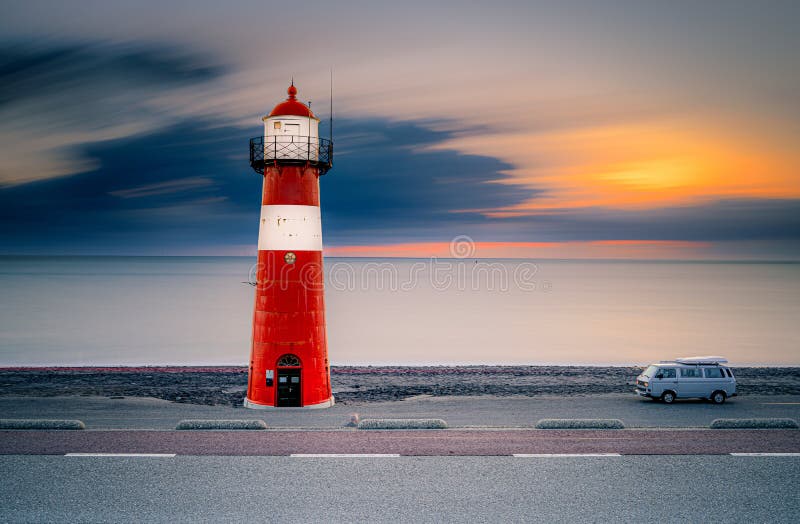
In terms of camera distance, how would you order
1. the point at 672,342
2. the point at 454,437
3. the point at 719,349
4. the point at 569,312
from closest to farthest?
the point at 454,437, the point at 719,349, the point at 672,342, the point at 569,312

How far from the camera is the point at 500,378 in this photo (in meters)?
32.2

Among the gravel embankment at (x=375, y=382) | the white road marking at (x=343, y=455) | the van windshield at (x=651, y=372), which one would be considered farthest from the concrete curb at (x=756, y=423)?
the gravel embankment at (x=375, y=382)

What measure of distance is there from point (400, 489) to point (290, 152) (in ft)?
43.4

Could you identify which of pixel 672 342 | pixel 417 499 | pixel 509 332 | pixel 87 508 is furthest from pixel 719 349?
pixel 87 508

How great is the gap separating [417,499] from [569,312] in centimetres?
7774

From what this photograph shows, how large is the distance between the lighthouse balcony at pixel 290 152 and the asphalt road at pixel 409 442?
1005cm

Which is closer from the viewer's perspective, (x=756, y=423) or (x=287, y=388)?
(x=756, y=423)

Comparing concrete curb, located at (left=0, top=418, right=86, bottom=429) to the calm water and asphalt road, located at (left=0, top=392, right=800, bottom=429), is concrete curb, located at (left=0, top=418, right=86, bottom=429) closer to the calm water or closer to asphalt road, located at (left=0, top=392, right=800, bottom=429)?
asphalt road, located at (left=0, top=392, right=800, bottom=429)

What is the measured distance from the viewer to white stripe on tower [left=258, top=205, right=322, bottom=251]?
19938 mm

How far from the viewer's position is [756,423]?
13375 millimetres

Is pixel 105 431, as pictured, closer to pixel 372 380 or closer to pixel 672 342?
pixel 372 380

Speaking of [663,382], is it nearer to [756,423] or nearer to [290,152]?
[756,423]

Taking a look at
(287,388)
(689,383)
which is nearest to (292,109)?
(287,388)

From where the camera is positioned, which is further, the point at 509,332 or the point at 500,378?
the point at 509,332
